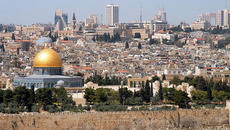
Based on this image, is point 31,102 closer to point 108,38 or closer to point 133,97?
point 133,97

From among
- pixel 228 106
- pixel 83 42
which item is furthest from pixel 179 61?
pixel 228 106

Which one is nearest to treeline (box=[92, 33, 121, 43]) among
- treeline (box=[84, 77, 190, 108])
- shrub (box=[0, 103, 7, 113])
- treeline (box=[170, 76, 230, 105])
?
treeline (box=[170, 76, 230, 105])

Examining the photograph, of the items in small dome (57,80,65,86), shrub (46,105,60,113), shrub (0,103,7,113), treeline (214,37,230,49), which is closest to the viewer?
shrub (0,103,7,113)

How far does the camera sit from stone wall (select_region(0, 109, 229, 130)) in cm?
3994

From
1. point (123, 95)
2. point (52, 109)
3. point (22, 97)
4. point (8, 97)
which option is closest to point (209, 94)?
point (123, 95)

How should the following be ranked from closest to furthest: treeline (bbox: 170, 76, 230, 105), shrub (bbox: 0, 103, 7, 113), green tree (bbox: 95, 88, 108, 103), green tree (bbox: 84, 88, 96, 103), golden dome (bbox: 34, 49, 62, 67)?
shrub (bbox: 0, 103, 7, 113) < green tree (bbox: 95, 88, 108, 103) < green tree (bbox: 84, 88, 96, 103) < treeline (bbox: 170, 76, 230, 105) < golden dome (bbox: 34, 49, 62, 67)

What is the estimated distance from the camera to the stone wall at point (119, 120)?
3994 cm

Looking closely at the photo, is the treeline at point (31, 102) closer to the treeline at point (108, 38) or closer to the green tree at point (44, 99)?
the green tree at point (44, 99)

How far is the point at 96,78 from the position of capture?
72.4 m

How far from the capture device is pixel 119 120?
41.5m

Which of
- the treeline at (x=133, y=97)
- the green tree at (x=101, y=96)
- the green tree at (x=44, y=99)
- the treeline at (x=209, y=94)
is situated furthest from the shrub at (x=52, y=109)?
the treeline at (x=209, y=94)

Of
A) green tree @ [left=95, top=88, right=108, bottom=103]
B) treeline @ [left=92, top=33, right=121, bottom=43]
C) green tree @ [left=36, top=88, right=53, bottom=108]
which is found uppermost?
green tree @ [left=36, top=88, right=53, bottom=108]

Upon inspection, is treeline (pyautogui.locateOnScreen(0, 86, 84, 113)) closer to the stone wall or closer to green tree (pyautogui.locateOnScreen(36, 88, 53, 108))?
green tree (pyautogui.locateOnScreen(36, 88, 53, 108))

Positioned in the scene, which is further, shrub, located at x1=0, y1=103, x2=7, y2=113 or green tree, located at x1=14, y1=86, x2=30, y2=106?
green tree, located at x1=14, y1=86, x2=30, y2=106
